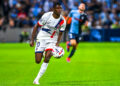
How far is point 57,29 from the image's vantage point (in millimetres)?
11617

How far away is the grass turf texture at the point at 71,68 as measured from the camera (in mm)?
11961

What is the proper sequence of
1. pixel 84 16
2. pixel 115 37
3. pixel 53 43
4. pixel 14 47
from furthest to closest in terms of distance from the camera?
pixel 115 37 < pixel 14 47 < pixel 84 16 < pixel 53 43

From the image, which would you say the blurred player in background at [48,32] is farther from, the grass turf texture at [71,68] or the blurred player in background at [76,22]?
the blurred player in background at [76,22]

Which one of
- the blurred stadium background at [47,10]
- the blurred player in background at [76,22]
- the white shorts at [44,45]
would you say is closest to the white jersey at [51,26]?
the white shorts at [44,45]

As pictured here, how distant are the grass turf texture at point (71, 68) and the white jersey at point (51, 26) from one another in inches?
50.4

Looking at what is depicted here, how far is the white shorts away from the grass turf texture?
0.91 m

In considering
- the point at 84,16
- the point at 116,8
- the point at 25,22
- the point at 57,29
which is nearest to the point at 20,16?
the point at 25,22

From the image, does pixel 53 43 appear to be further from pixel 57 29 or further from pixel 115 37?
pixel 115 37

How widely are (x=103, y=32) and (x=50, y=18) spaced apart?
2033 centimetres

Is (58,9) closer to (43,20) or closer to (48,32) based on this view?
(43,20)

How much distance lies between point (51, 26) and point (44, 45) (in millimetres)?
547

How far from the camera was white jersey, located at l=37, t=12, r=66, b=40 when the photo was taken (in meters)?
11.3

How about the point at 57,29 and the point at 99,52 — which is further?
the point at 99,52

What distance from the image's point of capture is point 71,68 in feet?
54.7
